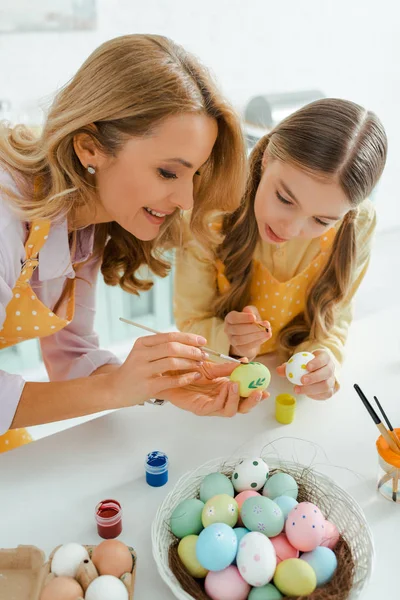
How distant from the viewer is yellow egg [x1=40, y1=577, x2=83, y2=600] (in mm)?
803

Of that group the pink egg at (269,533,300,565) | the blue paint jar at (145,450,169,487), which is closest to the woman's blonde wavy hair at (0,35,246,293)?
the blue paint jar at (145,450,169,487)

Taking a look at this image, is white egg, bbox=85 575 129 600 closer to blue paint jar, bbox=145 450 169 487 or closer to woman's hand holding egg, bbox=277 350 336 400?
blue paint jar, bbox=145 450 169 487

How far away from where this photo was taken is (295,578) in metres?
0.83

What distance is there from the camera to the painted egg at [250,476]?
3.30 feet

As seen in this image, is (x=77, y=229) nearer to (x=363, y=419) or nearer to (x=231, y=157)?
(x=231, y=157)

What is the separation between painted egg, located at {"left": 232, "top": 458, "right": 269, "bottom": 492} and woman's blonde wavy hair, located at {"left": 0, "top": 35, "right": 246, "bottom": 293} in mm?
599

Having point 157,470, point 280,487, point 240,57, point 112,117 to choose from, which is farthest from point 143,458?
point 240,57

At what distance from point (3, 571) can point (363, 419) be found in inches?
30.8

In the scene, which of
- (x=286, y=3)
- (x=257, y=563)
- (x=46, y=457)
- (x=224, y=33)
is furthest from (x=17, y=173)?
(x=286, y=3)

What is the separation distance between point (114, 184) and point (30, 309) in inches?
12.9

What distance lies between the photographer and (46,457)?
1160 mm

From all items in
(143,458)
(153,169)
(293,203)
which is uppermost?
(153,169)

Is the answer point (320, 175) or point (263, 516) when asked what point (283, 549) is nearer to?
point (263, 516)

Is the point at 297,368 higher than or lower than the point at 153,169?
lower
